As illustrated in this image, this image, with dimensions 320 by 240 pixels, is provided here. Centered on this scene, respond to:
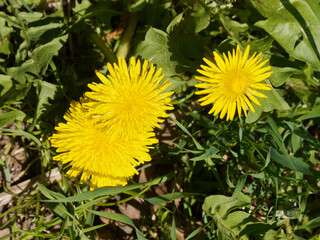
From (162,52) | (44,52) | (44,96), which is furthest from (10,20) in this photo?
(162,52)

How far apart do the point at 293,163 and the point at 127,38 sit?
148cm

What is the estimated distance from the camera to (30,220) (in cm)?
238

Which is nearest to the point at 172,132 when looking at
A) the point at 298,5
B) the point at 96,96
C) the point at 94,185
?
the point at 94,185

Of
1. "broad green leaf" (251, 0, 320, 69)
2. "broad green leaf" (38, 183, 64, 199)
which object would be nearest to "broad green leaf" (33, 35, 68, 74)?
"broad green leaf" (38, 183, 64, 199)

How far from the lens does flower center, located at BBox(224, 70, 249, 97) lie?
168 cm

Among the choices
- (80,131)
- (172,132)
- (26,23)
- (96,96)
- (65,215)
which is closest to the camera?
(96,96)

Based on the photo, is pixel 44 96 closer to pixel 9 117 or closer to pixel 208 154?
pixel 9 117

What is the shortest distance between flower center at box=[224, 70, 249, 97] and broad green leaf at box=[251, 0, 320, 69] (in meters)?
0.48

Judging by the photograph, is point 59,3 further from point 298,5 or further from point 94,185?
point 298,5

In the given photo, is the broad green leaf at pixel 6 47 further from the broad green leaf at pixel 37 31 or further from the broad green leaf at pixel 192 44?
the broad green leaf at pixel 192 44

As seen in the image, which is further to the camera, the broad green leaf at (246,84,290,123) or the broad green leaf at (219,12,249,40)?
the broad green leaf at (219,12,249,40)

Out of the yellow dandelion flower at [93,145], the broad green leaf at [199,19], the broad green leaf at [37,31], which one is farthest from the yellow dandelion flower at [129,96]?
the broad green leaf at [37,31]

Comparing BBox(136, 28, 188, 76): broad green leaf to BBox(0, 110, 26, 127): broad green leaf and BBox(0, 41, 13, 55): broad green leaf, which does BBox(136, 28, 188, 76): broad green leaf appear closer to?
BBox(0, 110, 26, 127): broad green leaf

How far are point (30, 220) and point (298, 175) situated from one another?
1972mm
